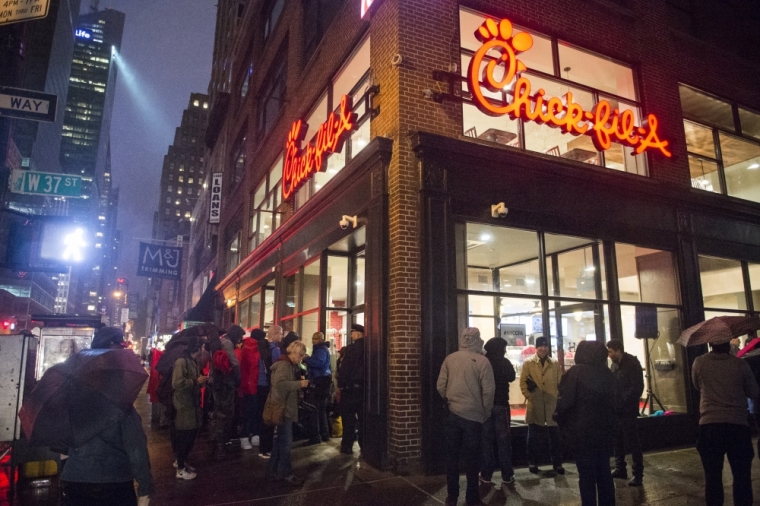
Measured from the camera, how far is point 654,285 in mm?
10656

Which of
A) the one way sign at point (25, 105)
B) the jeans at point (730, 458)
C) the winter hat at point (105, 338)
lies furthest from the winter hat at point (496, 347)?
the one way sign at point (25, 105)

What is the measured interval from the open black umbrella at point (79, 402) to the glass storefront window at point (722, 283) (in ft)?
40.4

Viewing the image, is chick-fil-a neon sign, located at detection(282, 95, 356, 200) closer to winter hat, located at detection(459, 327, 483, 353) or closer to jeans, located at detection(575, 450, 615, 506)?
winter hat, located at detection(459, 327, 483, 353)

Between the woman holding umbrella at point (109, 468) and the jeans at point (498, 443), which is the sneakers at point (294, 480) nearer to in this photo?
the jeans at point (498, 443)

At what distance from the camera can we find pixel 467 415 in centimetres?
568

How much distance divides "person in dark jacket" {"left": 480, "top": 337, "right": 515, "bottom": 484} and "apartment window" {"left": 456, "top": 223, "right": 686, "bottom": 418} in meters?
1.71

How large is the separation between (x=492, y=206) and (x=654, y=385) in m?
5.55

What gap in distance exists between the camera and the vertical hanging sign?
89.6 feet

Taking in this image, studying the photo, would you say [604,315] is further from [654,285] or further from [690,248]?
[690,248]

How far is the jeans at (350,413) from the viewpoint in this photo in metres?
8.51

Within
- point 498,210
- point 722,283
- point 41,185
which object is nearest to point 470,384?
point 498,210

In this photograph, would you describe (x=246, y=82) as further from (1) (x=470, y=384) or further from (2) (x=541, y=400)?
(1) (x=470, y=384)

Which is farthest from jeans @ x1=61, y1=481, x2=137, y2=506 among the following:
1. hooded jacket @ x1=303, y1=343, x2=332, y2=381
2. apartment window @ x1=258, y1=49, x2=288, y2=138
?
apartment window @ x1=258, y1=49, x2=288, y2=138

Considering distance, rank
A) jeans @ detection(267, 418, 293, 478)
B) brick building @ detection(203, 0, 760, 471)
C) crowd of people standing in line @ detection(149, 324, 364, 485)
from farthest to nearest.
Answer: brick building @ detection(203, 0, 760, 471), crowd of people standing in line @ detection(149, 324, 364, 485), jeans @ detection(267, 418, 293, 478)
